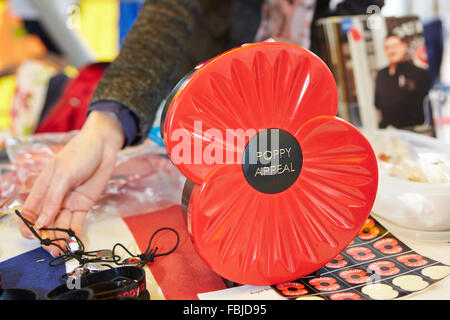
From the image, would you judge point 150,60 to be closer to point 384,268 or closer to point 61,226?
point 61,226

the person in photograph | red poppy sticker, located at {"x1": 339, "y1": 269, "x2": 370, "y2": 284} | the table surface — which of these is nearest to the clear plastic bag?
the table surface

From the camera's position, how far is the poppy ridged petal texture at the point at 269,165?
1.38 ft

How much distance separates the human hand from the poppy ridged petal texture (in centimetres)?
25

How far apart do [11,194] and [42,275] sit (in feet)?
0.93

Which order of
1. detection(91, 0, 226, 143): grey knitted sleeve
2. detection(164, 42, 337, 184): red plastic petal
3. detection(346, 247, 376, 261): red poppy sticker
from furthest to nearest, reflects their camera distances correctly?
detection(91, 0, 226, 143): grey knitted sleeve, detection(346, 247, 376, 261): red poppy sticker, detection(164, 42, 337, 184): red plastic petal

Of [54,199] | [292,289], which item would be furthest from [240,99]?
[54,199]

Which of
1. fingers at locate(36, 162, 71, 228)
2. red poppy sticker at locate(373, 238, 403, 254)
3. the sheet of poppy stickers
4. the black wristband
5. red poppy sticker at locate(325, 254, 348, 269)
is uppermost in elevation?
fingers at locate(36, 162, 71, 228)

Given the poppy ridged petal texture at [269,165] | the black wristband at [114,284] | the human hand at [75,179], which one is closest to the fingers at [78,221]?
the human hand at [75,179]

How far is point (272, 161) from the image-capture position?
443mm

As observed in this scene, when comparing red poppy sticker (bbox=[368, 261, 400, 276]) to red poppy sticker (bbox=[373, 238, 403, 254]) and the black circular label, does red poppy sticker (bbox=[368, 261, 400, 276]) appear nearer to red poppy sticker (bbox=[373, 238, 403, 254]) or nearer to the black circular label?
red poppy sticker (bbox=[373, 238, 403, 254])

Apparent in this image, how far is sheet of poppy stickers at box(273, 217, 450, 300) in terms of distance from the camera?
44 centimetres

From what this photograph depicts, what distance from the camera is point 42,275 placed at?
1.65 feet

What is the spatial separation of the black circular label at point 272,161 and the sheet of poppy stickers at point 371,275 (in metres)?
0.12

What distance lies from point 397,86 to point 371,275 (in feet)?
1.60
